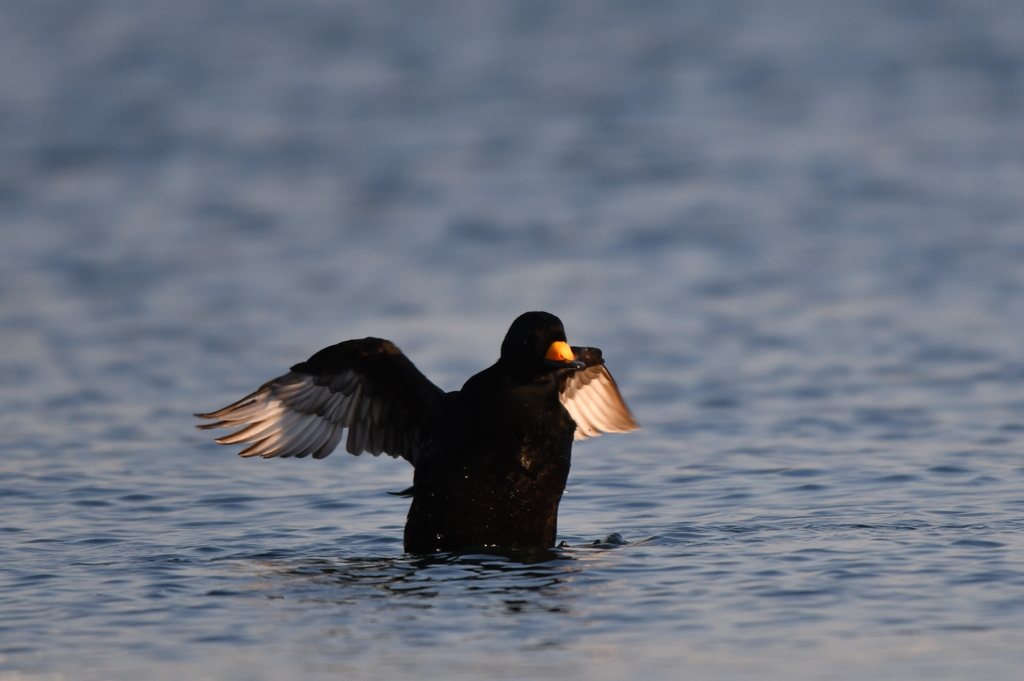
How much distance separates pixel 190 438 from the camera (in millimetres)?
11195

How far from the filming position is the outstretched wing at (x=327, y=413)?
839 cm

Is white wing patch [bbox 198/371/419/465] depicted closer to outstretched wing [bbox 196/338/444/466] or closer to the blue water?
outstretched wing [bbox 196/338/444/466]

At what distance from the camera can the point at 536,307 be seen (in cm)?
1436

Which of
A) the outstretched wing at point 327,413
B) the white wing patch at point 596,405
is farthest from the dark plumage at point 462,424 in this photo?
A: the white wing patch at point 596,405

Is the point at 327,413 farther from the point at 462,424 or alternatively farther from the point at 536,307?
the point at 536,307

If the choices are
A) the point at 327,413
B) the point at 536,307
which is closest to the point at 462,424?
the point at 327,413

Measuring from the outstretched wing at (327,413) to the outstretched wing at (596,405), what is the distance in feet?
4.48

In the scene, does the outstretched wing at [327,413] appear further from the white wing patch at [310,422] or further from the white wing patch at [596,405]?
the white wing patch at [596,405]

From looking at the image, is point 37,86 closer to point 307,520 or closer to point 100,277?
point 100,277

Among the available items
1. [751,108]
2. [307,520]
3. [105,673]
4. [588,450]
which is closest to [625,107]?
[751,108]

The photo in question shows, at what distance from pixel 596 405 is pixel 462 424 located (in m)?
1.88

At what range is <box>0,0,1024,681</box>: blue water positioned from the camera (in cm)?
658

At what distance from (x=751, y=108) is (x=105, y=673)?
18.0 m

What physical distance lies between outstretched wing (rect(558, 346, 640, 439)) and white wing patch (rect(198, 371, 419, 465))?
136 cm
